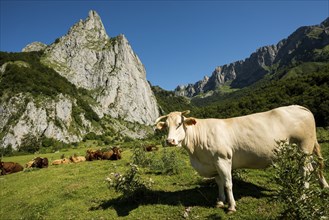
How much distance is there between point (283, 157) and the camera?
6.64 meters

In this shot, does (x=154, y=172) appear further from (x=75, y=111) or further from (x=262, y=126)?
(x=75, y=111)

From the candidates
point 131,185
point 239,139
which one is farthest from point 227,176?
point 131,185

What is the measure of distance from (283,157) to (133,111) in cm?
19199

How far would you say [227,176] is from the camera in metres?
8.76

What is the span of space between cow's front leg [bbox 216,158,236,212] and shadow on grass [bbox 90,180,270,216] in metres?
0.95

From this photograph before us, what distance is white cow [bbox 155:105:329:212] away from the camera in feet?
29.3

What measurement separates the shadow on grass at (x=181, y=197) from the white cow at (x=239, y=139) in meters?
1.04

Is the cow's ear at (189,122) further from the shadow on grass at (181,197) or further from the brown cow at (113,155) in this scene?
the brown cow at (113,155)

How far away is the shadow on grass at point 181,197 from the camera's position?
10.0m

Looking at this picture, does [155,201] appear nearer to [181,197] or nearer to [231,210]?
[181,197]

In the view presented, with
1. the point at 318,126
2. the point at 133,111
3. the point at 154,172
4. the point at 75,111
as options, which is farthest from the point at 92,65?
the point at 154,172

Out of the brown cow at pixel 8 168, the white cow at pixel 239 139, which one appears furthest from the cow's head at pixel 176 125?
the brown cow at pixel 8 168

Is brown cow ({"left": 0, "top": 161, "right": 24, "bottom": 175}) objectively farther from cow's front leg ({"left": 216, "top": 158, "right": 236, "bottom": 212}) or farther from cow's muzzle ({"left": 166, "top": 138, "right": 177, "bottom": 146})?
cow's front leg ({"left": 216, "top": 158, "right": 236, "bottom": 212})

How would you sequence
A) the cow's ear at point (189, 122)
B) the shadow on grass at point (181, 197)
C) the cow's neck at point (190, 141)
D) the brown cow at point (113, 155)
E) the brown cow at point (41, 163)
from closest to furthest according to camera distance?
the cow's ear at point (189, 122) < the cow's neck at point (190, 141) < the shadow on grass at point (181, 197) < the brown cow at point (41, 163) < the brown cow at point (113, 155)
